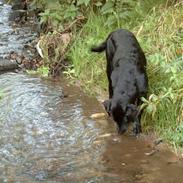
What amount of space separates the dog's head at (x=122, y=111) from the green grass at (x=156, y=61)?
0.49 feet

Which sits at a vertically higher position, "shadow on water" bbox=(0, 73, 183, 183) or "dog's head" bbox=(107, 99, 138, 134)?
"dog's head" bbox=(107, 99, 138, 134)

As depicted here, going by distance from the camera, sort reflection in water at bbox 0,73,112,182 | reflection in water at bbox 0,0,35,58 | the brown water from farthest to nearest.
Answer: reflection in water at bbox 0,0,35,58 → reflection in water at bbox 0,73,112,182 → the brown water

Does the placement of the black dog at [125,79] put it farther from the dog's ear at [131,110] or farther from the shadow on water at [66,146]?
the shadow on water at [66,146]

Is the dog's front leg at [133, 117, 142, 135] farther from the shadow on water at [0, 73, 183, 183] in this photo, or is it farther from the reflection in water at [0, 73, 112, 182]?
the reflection in water at [0, 73, 112, 182]

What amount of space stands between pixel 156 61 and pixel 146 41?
1020mm

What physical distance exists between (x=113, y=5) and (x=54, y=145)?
113 inches

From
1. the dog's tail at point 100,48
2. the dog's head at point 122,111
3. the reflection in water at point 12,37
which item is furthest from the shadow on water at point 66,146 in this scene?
the reflection in water at point 12,37

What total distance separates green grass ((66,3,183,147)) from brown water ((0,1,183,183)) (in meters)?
0.24

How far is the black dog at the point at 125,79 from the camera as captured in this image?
531cm

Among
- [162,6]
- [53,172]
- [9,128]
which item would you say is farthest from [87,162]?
[162,6]

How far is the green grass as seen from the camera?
5.27 meters

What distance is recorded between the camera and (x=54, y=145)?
531 centimetres

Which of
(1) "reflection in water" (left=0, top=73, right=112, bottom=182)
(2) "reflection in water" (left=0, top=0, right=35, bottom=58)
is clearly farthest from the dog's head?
(2) "reflection in water" (left=0, top=0, right=35, bottom=58)

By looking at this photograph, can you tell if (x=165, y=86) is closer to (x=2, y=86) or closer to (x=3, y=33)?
(x=2, y=86)
